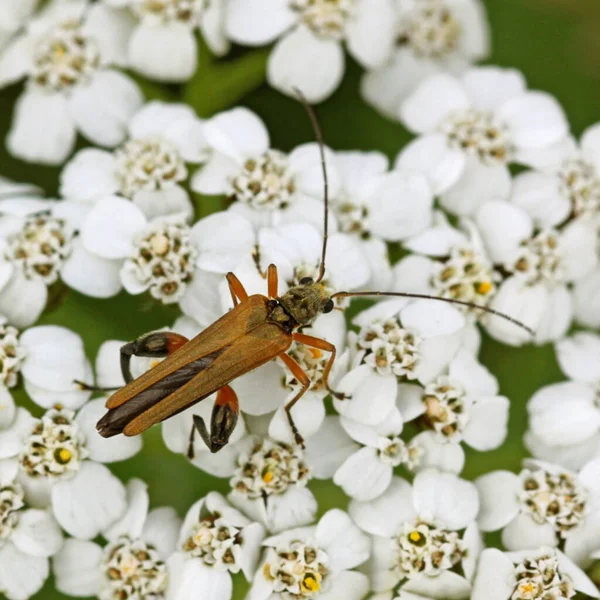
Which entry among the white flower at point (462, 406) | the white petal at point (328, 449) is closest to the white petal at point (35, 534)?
the white petal at point (328, 449)

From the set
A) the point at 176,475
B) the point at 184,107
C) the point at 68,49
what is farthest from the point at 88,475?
the point at 68,49

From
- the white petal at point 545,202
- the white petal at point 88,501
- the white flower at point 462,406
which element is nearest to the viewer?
the white petal at point 88,501

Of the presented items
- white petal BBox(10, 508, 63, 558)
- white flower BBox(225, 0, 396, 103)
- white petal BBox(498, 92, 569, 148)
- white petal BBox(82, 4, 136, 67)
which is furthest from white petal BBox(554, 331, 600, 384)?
white petal BBox(82, 4, 136, 67)

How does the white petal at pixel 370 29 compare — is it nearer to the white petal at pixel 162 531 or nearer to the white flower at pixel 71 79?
the white flower at pixel 71 79

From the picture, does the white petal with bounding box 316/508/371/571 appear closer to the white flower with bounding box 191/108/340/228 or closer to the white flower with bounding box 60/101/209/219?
the white flower with bounding box 191/108/340/228

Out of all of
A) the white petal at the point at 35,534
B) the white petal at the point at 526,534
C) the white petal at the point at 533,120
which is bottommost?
the white petal at the point at 526,534

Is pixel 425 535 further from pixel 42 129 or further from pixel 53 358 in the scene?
pixel 42 129
